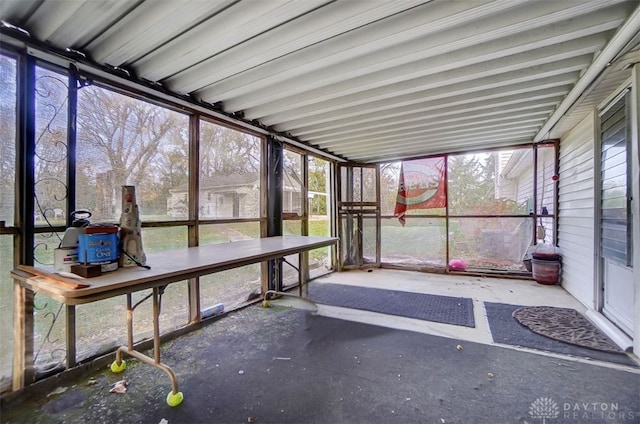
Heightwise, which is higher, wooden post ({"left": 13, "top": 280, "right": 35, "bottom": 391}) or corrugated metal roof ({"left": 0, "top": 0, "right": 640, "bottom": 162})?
corrugated metal roof ({"left": 0, "top": 0, "right": 640, "bottom": 162})

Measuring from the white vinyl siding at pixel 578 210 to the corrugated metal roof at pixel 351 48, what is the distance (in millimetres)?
762

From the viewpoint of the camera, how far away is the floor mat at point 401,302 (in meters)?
3.16

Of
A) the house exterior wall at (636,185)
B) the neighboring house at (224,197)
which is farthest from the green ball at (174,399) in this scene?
the house exterior wall at (636,185)

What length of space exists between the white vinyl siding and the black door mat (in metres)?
1.21

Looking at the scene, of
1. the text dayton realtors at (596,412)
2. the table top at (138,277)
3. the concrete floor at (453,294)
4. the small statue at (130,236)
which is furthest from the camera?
the concrete floor at (453,294)

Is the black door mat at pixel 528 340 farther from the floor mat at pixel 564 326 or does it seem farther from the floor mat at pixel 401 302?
the floor mat at pixel 401 302

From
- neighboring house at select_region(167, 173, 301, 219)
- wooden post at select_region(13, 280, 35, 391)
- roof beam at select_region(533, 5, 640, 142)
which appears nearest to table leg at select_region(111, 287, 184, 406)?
wooden post at select_region(13, 280, 35, 391)

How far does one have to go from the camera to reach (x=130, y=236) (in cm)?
172

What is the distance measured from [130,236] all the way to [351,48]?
6.67ft

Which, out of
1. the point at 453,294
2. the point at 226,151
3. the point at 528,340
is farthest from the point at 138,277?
the point at 453,294

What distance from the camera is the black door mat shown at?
2.24 meters

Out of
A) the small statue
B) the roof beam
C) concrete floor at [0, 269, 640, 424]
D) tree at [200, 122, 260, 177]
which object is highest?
the roof beam

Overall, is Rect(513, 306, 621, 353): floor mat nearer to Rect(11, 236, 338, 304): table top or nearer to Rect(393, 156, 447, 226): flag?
Rect(393, 156, 447, 226): flag

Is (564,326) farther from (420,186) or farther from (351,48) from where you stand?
(351,48)
